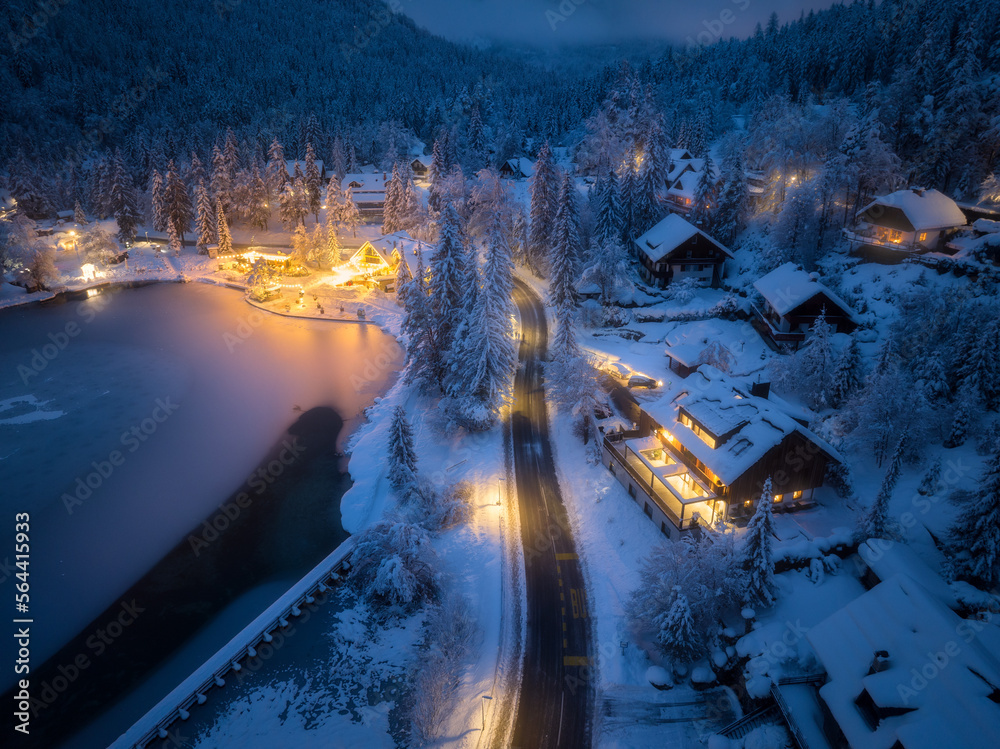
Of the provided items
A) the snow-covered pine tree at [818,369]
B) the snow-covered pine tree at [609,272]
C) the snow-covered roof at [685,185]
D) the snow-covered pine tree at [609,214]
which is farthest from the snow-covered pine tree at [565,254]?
the snow-covered roof at [685,185]

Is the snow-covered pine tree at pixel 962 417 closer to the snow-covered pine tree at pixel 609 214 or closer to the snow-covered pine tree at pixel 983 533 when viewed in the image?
the snow-covered pine tree at pixel 983 533

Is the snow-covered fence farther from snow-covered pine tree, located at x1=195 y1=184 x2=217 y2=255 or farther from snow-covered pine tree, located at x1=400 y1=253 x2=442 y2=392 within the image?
snow-covered pine tree, located at x1=195 y1=184 x2=217 y2=255

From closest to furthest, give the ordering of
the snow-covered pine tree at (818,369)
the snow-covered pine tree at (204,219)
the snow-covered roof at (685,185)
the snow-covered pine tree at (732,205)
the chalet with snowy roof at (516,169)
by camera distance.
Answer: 1. the snow-covered pine tree at (818,369)
2. the snow-covered pine tree at (732,205)
3. the snow-covered roof at (685,185)
4. the snow-covered pine tree at (204,219)
5. the chalet with snowy roof at (516,169)

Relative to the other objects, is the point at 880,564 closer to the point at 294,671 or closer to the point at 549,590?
the point at 549,590

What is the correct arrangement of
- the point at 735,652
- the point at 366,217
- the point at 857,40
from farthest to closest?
the point at 366,217 → the point at 857,40 → the point at 735,652

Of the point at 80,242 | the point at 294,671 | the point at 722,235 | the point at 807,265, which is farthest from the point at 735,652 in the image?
the point at 80,242

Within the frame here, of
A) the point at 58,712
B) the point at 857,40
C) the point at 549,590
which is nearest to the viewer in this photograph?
the point at 58,712

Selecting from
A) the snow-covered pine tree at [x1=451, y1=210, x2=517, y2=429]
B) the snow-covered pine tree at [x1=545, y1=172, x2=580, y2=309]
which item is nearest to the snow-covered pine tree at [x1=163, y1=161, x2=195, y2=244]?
the snow-covered pine tree at [x1=545, y1=172, x2=580, y2=309]
